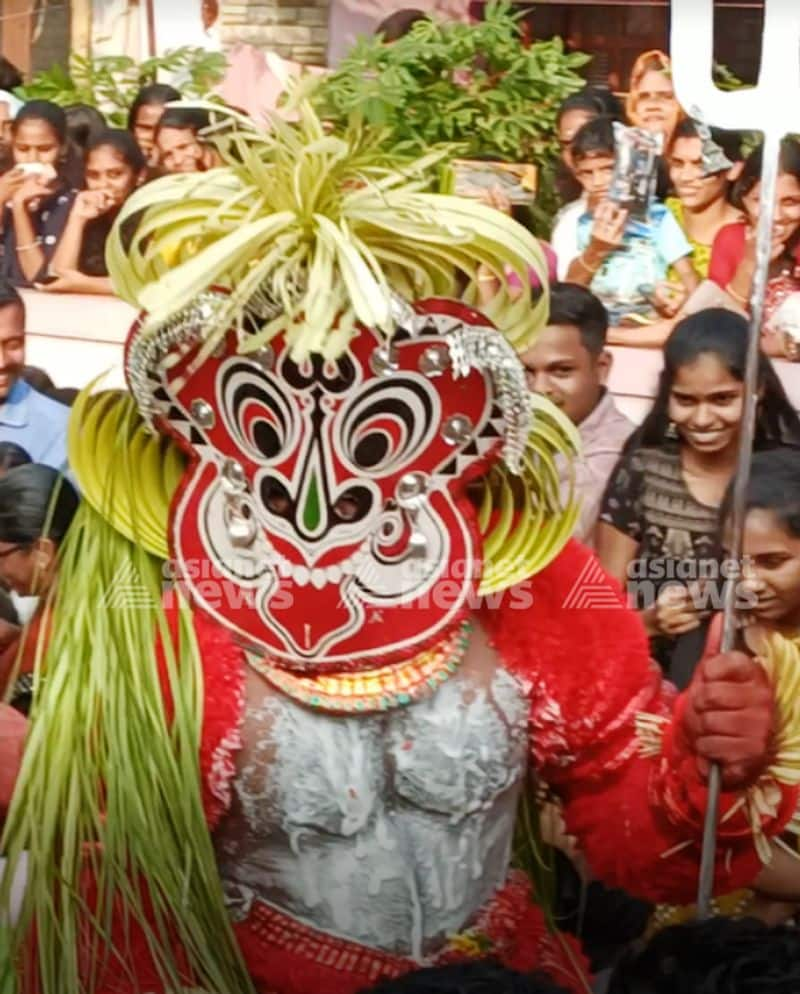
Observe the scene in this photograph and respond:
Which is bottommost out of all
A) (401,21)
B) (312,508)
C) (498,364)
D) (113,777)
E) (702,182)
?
(113,777)

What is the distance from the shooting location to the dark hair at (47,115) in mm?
1218

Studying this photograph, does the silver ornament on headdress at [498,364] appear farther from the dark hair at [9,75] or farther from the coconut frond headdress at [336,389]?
the dark hair at [9,75]

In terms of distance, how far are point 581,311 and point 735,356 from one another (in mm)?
115

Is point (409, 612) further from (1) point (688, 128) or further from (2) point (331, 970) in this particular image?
(1) point (688, 128)

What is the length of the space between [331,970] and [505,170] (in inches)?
23.9

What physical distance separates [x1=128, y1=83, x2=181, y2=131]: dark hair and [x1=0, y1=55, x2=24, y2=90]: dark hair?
0.33ft

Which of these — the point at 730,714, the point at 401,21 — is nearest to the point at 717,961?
the point at 730,714

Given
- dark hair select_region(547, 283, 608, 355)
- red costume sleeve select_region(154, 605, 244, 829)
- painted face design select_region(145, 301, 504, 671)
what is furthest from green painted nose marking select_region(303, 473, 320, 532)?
dark hair select_region(547, 283, 608, 355)

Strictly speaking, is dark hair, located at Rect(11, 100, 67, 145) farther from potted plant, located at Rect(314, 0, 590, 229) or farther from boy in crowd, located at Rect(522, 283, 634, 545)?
boy in crowd, located at Rect(522, 283, 634, 545)

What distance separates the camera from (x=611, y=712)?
120 centimetres

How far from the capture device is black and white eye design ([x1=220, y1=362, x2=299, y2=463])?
44.8 inches

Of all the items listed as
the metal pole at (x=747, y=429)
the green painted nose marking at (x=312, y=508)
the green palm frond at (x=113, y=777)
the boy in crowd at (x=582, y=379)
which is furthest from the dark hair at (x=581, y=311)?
the green palm frond at (x=113, y=777)

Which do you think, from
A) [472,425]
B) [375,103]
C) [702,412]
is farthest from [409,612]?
[375,103]

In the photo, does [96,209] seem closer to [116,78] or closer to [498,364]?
[116,78]
